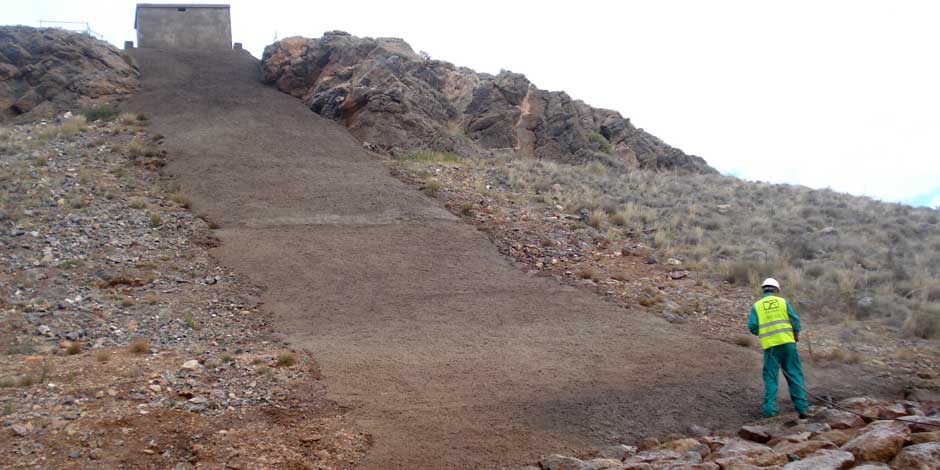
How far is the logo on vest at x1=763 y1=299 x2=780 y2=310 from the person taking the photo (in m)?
9.50

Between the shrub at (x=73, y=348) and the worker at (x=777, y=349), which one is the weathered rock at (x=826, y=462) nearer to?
the worker at (x=777, y=349)

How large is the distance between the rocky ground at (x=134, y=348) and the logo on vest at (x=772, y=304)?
512 cm

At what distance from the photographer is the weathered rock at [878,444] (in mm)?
7141

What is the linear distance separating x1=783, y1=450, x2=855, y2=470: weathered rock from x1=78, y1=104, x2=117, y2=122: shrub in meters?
24.6

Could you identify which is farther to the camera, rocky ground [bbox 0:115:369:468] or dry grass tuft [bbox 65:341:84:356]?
dry grass tuft [bbox 65:341:84:356]

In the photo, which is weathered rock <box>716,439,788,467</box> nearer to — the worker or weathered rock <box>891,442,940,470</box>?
weathered rock <box>891,442,940,470</box>

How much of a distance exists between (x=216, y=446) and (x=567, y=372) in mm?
4610

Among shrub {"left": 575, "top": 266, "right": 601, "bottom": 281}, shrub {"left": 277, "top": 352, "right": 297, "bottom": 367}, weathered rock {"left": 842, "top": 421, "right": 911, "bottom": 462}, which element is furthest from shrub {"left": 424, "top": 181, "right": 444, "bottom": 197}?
weathered rock {"left": 842, "top": 421, "right": 911, "bottom": 462}

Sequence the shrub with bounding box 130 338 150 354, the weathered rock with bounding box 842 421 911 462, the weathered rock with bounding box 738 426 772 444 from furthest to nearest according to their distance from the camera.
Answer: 1. the shrub with bounding box 130 338 150 354
2. the weathered rock with bounding box 738 426 772 444
3. the weathered rock with bounding box 842 421 911 462

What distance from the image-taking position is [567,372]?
1039 centimetres

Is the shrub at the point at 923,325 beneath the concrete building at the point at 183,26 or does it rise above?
beneath

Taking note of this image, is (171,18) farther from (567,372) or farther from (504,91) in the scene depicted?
(567,372)

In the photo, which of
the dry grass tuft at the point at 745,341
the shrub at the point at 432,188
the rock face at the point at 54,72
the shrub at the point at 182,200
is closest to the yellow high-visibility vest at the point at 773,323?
the dry grass tuft at the point at 745,341

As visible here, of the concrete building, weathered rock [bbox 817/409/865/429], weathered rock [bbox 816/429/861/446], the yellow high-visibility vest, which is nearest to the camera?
weathered rock [bbox 816/429/861/446]
